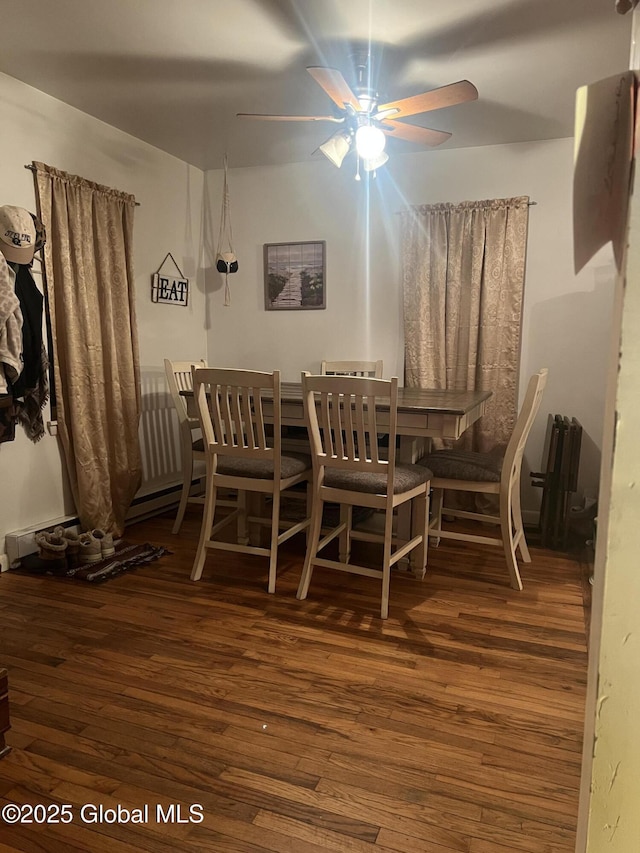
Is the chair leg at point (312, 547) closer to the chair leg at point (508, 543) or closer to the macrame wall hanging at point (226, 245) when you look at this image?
the chair leg at point (508, 543)

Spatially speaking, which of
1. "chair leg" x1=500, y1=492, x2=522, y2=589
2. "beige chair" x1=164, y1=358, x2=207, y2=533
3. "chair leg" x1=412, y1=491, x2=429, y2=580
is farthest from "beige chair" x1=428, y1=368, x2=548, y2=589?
"beige chair" x1=164, y1=358, x2=207, y2=533

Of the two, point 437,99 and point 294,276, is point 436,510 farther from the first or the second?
point 294,276

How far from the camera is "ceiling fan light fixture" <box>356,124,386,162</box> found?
2648mm

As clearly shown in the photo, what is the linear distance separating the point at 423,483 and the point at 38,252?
2.33 metres

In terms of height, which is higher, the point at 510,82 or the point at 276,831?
the point at 510,82

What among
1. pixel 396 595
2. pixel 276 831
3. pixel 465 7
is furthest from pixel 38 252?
pixel 276 831

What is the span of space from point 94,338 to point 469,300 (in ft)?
7.81

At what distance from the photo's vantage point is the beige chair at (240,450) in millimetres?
2590

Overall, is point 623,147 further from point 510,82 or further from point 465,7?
point 510,82

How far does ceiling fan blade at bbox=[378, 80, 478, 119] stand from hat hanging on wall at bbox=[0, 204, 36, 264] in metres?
1.78

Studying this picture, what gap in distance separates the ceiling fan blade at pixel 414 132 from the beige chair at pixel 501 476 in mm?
1261

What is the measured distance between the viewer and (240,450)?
2699 mm

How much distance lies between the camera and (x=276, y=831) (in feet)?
4.50

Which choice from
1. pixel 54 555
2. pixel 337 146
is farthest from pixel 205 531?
pixel 337 146
